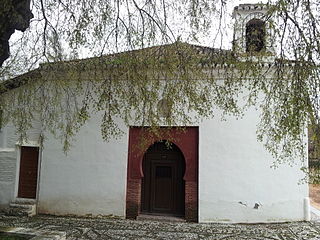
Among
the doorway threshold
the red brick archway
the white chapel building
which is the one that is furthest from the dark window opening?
the doorway threshold

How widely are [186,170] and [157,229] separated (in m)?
1.95

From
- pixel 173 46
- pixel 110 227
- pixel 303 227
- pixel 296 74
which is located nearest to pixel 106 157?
pixel 110 227

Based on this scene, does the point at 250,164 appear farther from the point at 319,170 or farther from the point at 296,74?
the point at 296,74

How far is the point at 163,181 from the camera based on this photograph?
9648 mm

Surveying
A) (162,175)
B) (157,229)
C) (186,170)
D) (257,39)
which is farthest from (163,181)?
(257,39)

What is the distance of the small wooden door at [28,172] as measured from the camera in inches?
389

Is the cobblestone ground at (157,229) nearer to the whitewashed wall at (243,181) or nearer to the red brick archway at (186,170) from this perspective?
the whitewashed wall at (243,181)

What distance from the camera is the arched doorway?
9.50 metres

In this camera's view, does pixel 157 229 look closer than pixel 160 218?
Yes

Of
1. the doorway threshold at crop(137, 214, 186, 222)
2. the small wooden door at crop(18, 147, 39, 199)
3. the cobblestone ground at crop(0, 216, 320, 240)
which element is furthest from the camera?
the small wooden door at crop(18, 147, 39, 199)

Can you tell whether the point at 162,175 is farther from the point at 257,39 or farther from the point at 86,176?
the point at 257,39

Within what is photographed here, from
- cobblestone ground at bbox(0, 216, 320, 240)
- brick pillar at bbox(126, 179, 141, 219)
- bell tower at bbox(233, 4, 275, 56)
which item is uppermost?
bell tower at bbox(233, 4, 275, 56)

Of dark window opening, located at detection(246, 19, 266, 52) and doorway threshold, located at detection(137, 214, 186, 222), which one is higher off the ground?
dark window opening, located at detection(246, 19, 266, 52)

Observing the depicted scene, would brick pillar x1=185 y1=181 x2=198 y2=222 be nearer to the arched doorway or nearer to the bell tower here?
the arched doorway
